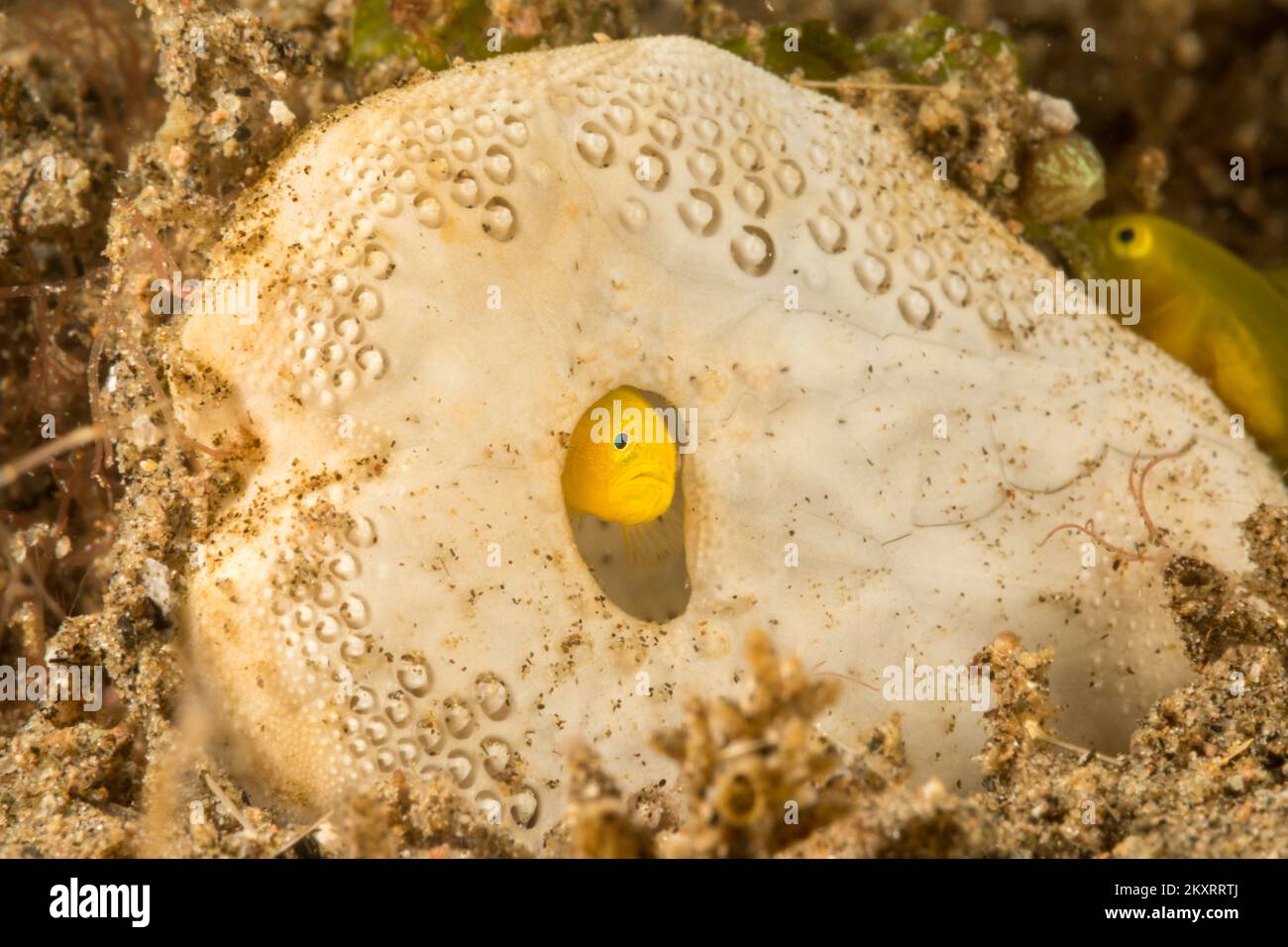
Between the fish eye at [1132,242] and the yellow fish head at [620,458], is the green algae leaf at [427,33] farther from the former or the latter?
the fish eye at [1132,242]

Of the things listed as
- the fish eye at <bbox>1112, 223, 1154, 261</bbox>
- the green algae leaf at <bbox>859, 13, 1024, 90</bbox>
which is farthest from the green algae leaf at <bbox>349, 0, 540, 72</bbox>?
the fish eye at <bbox>1112, 223, 1154, 261</bbox>

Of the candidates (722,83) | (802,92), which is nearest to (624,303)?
(722,83)

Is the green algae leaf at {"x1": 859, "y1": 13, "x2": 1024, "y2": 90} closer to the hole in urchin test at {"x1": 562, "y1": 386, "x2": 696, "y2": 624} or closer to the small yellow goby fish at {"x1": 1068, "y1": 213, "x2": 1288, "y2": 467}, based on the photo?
the small yellow goby fish at {"x1": 1068, "y1": 213, "x2": 1288, "y2": 467}

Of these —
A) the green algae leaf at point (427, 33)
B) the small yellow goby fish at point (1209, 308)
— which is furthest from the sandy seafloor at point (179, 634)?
the small yellow goby fish at point (1209, 308)

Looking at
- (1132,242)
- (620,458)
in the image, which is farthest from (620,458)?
(1132,242)
